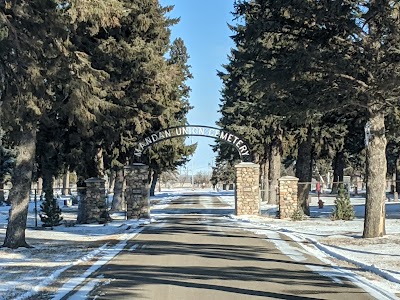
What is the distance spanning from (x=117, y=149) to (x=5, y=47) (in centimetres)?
1993

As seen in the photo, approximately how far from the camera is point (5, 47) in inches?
455

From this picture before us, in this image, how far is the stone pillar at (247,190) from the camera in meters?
31.7

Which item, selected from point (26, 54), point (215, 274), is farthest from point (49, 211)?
point (215, 274)

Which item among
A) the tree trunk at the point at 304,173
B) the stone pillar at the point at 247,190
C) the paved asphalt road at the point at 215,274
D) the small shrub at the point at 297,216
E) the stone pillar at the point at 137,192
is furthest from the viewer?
the stone pillar at the point at 247,190

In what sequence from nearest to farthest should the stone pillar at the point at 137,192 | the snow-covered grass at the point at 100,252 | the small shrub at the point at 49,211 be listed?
the snow-covered grass at the point at 100,252 → the small shrub at the point at 49,211 → the stone pillar at the point at 137,192

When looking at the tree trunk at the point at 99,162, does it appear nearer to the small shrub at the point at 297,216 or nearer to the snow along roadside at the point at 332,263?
the small shrub at the point at 297,216

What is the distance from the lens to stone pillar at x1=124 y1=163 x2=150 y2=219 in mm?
29906

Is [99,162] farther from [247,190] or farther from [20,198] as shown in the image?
[20,198]

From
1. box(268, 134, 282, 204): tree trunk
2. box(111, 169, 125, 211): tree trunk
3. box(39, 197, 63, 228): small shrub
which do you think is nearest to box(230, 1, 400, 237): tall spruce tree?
box(39, 197, 63, 228): small shrub

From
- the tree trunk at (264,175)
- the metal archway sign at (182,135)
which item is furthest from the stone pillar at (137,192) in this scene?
the tree trunk at (264,175)

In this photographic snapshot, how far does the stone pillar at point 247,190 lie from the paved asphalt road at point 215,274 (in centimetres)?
1424

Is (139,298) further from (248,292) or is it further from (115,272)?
(115,272)

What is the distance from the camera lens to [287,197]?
96.5 feet

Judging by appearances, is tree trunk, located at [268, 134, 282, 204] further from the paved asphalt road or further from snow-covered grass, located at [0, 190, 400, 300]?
the paved asphalt road
